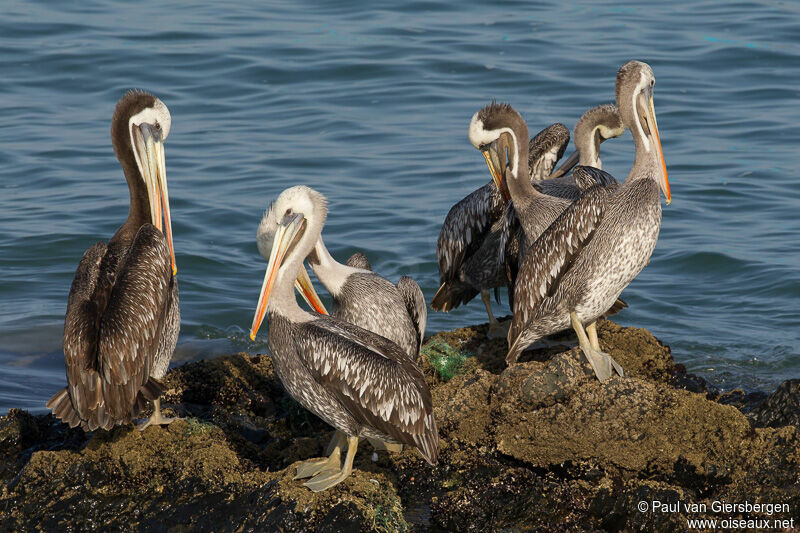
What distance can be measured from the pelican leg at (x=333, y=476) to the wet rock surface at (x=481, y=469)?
38mm

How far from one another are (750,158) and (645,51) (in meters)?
4.42

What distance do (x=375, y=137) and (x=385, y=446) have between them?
850 cm

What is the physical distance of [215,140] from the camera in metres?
13.7

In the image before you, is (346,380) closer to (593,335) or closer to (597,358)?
(597,358)

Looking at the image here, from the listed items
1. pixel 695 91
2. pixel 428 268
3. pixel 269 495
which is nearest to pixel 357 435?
pixel 269 495

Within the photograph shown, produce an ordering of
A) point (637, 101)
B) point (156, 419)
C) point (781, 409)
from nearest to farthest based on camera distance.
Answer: point (781, 409) < point (156, 419) < point (637, 101)

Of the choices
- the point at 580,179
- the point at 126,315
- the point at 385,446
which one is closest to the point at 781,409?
the point at 385,446

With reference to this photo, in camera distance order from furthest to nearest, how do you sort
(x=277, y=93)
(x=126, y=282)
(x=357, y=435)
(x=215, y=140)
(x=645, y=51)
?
(x=645, y=51)
(x=277, y=93)
(x=215, y=140)
(x=126, y=282)
(x=357, y=435)

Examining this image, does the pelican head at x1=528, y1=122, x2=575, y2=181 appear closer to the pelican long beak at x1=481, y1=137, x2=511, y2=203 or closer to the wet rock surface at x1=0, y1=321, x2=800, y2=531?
the pelican long beak at x1=481, y1=137, x2=511, y2=203

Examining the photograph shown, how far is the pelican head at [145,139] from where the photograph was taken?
6.50m

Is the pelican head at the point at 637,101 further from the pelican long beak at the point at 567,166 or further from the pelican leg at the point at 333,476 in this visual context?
the pelican leg at the point at 333,476

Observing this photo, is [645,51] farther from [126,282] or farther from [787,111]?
[126,282]

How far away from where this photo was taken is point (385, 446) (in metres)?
5.53

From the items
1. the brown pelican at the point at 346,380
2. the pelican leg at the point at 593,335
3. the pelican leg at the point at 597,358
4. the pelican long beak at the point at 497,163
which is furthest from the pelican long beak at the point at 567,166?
the brown pelican at the point at 346,380
